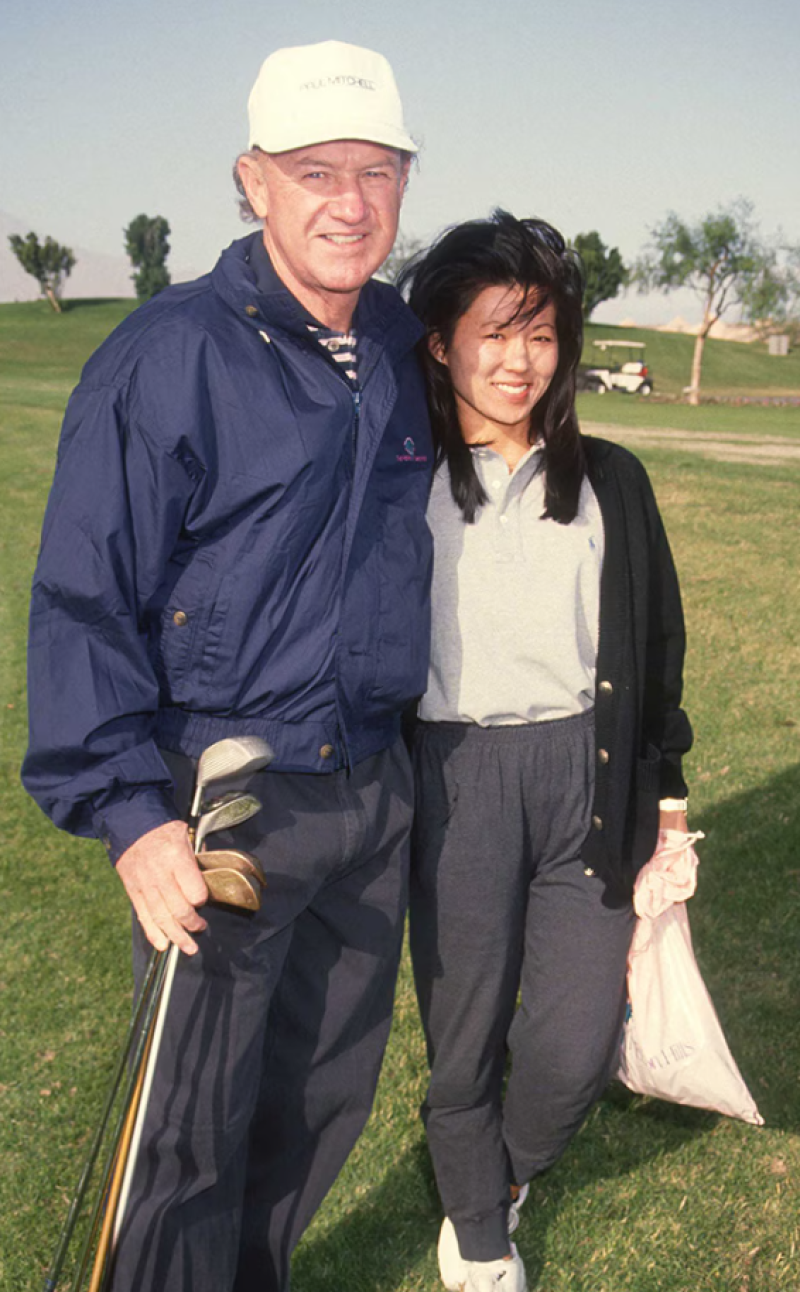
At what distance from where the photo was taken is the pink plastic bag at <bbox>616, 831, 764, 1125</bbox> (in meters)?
3.17

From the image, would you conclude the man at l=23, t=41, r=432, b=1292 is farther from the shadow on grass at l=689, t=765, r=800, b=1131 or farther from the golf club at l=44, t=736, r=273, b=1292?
the shadow on grass at l=689, t=765, r=800, b=1131

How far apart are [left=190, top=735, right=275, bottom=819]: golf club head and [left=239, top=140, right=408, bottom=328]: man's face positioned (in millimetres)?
936

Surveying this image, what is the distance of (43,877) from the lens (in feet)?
18.7

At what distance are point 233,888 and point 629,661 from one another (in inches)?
50.3

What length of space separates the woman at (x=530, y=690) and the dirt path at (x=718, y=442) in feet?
52.6

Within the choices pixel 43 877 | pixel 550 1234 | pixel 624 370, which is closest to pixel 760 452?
pixel 43 877

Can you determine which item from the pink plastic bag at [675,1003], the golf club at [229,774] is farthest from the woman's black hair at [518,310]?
the golf club at [229,774]

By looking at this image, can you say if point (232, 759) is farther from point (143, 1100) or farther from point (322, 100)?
point (322, 100)

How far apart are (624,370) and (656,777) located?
53.1m

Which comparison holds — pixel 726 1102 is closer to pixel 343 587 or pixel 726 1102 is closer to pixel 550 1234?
pixel 550 1234

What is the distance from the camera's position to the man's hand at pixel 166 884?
6.84ft

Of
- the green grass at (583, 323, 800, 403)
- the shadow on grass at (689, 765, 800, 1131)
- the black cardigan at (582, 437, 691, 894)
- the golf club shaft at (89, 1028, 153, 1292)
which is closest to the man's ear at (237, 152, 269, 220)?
the black cardigan at (582, 437, 691, 894)

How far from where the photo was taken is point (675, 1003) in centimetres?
318

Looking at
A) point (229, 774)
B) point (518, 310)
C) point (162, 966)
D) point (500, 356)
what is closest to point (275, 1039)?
point (162, 966)
